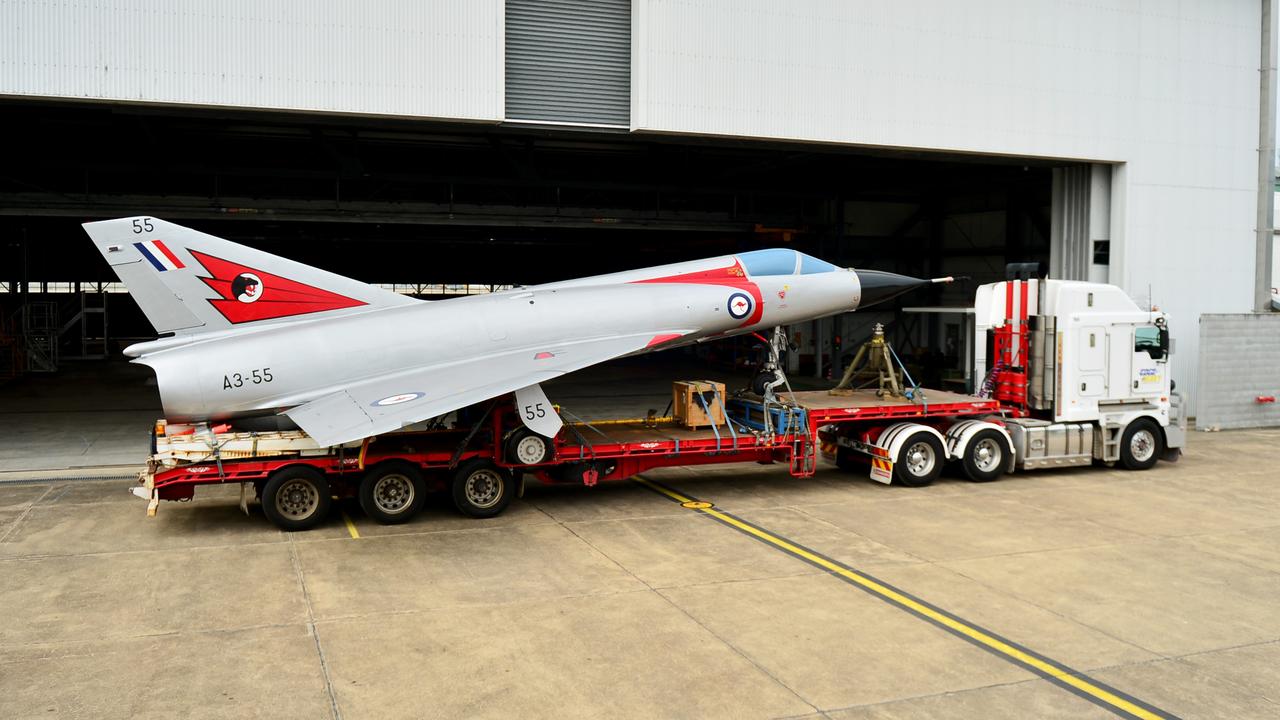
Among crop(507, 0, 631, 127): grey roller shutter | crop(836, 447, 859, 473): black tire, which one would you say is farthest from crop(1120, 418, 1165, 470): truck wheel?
crop(507, 0, 631, 127): grey roller shutter

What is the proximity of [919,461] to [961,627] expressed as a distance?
6.97m

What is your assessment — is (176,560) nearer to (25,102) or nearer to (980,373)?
(25,102)

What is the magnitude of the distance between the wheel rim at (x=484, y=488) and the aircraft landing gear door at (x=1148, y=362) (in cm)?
1150

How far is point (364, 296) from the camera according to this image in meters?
13.4

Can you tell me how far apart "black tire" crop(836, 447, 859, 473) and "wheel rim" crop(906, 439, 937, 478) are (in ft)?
4.61

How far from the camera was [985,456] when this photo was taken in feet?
53.3

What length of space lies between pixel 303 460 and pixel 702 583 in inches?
223

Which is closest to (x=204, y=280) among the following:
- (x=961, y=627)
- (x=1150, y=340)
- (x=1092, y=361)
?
(x=961, y=627)

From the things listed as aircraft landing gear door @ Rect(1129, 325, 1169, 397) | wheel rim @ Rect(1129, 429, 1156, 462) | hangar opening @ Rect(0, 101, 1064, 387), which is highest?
hangar opening @ Rect(0, 101, 1064, 387)

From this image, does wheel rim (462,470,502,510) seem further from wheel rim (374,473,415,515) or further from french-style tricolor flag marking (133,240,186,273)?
french-style tricolor flag marking (133,240,186,273)

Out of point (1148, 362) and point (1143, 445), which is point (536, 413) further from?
point (1143, 445)

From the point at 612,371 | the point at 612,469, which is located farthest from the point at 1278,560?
the point at 612,371

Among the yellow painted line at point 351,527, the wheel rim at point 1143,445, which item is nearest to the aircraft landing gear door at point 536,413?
the yellow painted line at point 351,527

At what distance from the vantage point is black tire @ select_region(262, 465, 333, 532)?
12492mm
